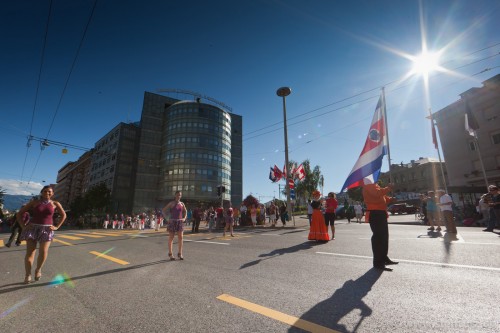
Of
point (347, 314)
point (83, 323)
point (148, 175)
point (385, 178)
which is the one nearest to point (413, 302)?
point (347, 314)

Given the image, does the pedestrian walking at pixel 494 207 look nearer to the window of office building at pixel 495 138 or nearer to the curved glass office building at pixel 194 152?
the window of office building at pixel 495 138

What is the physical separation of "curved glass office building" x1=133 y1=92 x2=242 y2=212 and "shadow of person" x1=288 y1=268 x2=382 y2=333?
2031 inches

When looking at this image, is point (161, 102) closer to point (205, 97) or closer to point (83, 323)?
point (205, 97)

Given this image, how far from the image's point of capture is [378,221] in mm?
4852

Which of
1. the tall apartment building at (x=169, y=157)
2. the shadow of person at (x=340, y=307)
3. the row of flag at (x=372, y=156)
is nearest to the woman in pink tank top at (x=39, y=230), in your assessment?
the shadow of person at (x=340, y=307)

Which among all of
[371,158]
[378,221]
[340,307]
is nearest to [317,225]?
[371,158]

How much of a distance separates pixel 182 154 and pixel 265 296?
184 ft

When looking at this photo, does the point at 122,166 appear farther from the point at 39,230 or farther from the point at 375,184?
the point at 375,184

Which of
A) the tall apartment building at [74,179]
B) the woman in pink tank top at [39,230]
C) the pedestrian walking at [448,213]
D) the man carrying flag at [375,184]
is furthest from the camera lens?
the tall apartment building at [74,179]

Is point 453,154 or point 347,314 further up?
point 453,154

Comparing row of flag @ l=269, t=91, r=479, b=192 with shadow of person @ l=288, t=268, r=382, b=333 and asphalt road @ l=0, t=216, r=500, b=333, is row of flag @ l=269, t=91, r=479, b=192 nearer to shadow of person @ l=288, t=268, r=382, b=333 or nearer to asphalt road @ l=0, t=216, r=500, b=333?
asphalt road @ l=0, t=216, r=500, b=333

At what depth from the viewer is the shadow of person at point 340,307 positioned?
234 cm

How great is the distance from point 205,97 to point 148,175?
24.4 m

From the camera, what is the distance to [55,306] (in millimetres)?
3053
